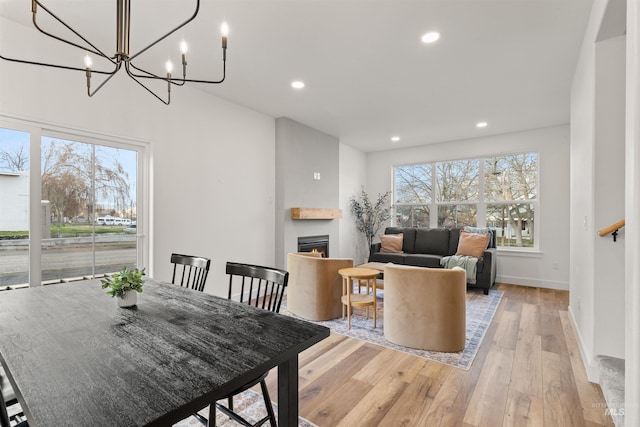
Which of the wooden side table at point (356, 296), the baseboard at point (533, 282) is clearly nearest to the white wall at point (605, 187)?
the wooden side table at point (356, 296)

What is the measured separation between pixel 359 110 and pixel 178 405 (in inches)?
163

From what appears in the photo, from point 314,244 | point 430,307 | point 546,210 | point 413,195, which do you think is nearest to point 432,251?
point 413,195

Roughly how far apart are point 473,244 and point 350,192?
260 centimetres

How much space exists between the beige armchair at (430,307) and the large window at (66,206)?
271 cm

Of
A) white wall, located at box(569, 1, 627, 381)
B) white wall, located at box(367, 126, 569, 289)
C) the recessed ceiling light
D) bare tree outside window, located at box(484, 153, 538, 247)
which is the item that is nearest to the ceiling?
the recessed ceiling light

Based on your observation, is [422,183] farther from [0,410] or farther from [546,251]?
[0,410]

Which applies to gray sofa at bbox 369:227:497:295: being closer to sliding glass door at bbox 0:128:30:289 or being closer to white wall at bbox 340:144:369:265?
white wall at bbox 340:144:369:265

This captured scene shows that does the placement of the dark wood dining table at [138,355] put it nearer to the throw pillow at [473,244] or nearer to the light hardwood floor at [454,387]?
the light hardwood floor at [454,387]

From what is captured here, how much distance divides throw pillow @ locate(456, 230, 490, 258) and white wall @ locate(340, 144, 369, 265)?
2162 millimetres

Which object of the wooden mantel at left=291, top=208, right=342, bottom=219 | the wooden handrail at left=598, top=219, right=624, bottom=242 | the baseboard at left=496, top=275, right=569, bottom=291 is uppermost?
the wooden mantel at left=291, top=208, right=342, bottom=219

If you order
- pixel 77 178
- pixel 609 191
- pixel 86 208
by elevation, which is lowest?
pixel 86 208

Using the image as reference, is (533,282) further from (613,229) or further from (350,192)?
(613,229)

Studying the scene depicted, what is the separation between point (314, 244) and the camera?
5.09m

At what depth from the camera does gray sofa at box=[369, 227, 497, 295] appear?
4551mm
